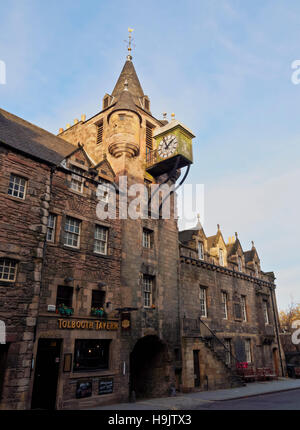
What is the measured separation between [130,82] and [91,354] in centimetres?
1887

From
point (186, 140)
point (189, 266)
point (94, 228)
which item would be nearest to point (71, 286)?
point (94, 228)

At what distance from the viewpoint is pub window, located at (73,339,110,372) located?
571 inches

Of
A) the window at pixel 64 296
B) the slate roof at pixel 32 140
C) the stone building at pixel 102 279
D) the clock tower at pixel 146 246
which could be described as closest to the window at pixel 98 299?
the stone building at pixel 102 279

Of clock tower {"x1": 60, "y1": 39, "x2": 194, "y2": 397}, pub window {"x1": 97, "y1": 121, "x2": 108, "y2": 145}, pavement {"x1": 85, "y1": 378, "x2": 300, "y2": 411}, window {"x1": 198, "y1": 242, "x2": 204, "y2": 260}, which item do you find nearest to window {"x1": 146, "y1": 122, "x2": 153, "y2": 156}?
clock tower {"x1": 60, "y1": 39, "x2": 194, "y2": 397}

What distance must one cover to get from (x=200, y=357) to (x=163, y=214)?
9.05 metres

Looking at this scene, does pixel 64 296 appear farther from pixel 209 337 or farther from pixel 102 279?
pixel 209 337

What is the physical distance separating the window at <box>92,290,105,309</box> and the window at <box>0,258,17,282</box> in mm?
4318

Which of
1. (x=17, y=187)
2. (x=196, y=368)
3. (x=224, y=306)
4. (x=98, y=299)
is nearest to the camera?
(x=17, y=187)

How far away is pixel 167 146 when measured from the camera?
20.6 m

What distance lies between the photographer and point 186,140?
68.3ft

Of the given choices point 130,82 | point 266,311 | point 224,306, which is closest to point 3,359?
point 224,306

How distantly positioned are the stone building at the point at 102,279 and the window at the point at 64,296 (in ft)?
0.20

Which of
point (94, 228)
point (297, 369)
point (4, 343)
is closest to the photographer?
point (4, 343)

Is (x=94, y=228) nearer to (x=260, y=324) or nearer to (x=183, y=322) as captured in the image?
(x=183, y=322)
